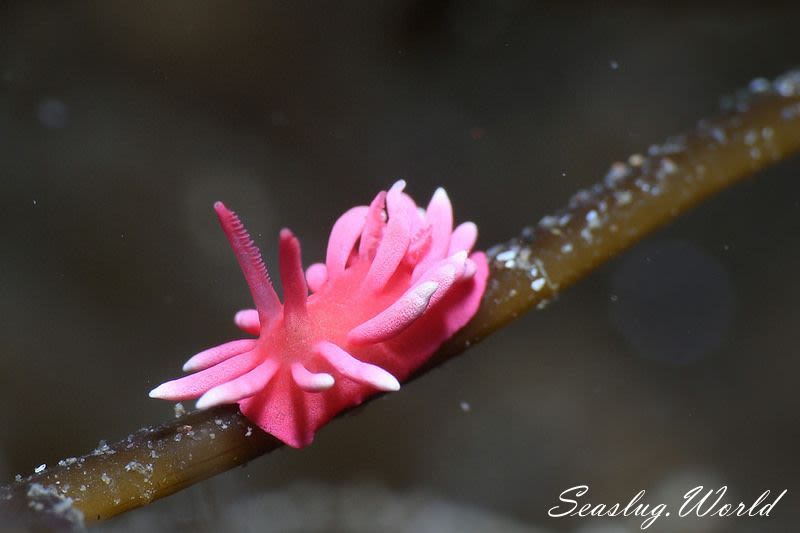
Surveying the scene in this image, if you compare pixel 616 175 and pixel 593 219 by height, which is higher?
pixel 616 175

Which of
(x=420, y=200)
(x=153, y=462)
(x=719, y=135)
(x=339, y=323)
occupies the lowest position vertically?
(x=153, y=462)

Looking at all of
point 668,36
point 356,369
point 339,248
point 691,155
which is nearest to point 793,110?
point 691,155

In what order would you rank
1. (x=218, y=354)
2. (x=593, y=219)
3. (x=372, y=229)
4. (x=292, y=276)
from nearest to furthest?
(x=292, y=276) → (x=218, y=354) → (x=372, y=229) → (x=593, y=219)

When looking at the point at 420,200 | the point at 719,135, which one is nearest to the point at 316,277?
the point at 420,200

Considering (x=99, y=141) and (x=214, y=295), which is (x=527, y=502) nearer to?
(x=214, y=295)

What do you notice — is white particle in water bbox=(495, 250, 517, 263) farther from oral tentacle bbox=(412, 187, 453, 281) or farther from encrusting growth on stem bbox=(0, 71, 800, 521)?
oral tentacle bbox=(412, 187, 453, 281)

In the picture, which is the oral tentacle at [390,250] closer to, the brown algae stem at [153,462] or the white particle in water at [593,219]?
the brown algae stem at [153,462]

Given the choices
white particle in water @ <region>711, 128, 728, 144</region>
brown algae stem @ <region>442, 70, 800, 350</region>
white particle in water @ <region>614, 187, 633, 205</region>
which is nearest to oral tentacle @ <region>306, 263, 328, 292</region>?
brown algae stem @ <region>442, 70, 800, 350</region>

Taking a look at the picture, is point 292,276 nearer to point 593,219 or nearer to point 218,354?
point 218,354
